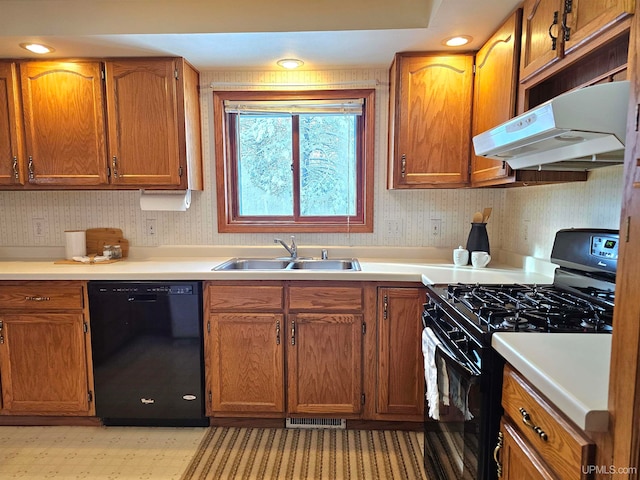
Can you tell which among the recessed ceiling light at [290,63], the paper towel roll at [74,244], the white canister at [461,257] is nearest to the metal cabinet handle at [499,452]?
the white canister at [461,257]

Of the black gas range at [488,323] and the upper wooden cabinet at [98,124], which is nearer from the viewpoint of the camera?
the black gas range at [488,323]

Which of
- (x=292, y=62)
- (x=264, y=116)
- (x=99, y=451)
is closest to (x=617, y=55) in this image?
(x=292, y=62)

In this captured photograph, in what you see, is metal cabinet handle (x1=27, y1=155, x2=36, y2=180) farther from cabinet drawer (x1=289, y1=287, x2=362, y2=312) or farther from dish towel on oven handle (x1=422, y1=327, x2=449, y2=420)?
dish towel on oven handle (x1=422, y1=327, x2=449, y2=420)

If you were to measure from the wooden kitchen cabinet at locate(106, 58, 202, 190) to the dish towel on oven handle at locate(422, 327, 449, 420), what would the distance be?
1.73 metres

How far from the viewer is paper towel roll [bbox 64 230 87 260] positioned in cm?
255

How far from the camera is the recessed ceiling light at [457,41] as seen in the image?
2014 millimetres

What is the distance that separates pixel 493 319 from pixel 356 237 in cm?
150

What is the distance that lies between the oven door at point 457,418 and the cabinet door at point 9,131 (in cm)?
266

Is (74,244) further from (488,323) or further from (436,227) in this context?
(488,323)

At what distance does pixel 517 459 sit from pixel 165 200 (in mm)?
2352

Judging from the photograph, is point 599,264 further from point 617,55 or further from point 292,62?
point 292,62

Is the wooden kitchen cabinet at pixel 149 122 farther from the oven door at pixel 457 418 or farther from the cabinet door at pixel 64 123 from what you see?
the oven door at pixel 457 418

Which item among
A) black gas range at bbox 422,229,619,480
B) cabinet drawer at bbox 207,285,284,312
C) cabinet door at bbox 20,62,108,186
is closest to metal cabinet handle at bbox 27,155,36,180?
cabinet door at bbox 20,62,108,186

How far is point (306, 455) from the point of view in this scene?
6.51ft
